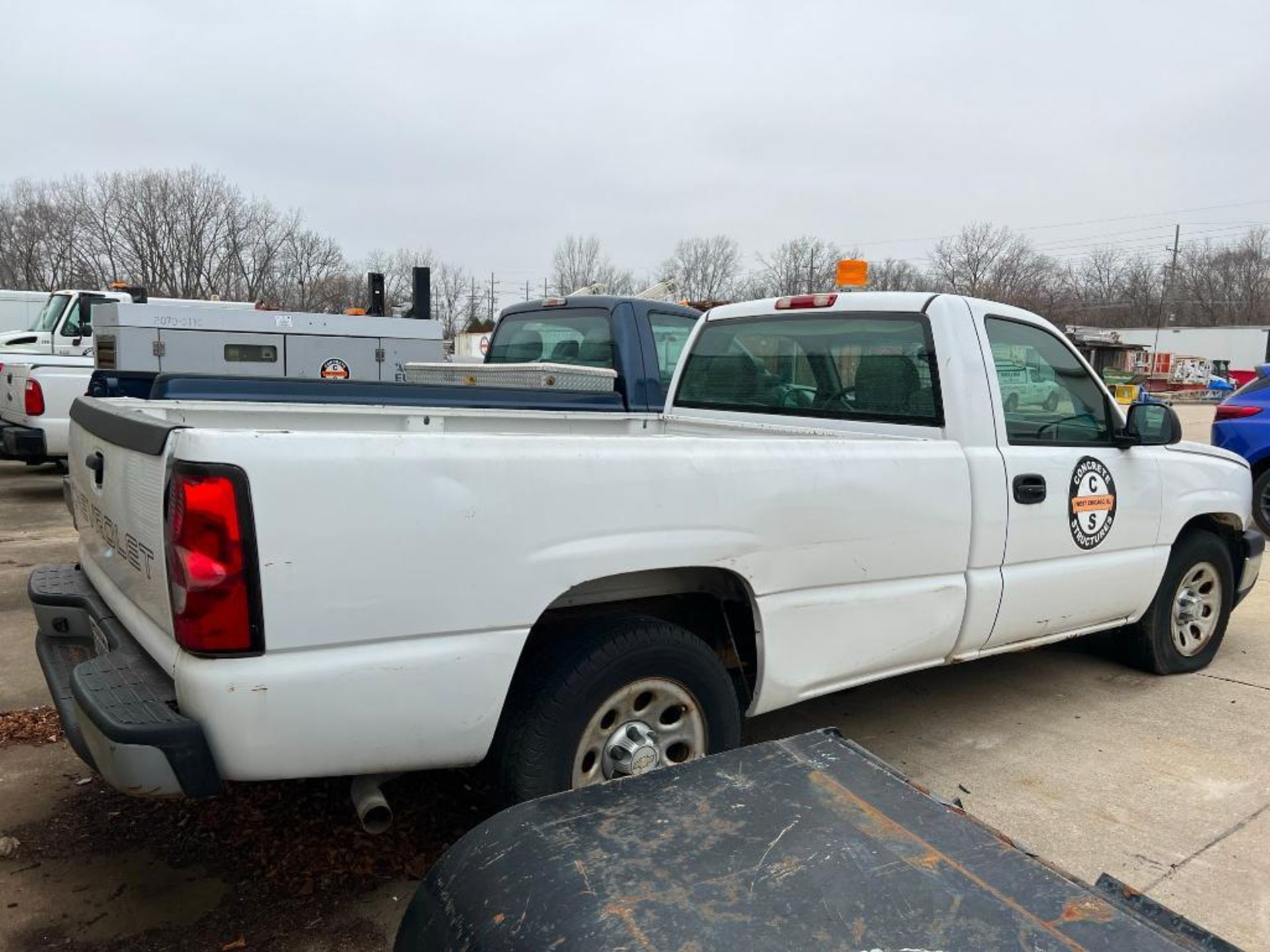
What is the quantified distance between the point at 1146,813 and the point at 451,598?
112 inches

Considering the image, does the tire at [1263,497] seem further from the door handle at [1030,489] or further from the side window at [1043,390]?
the door handle at [1030,489]

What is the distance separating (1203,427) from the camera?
24391mm

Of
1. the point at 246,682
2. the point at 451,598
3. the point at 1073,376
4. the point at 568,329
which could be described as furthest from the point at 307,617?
the point at 568,329

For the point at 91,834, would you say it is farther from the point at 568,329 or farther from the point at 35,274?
the point at 35,274

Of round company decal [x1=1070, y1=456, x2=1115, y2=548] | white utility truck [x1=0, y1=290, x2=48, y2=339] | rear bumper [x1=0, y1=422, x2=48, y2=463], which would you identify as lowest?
rear bumper [x1=0, y1=422, x2=48, y2=463]

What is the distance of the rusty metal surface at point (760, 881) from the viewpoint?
4.19ft

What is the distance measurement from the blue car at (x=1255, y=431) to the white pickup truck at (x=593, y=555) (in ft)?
18.5

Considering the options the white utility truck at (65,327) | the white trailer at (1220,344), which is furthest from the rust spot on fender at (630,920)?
the white trailer at (1220,344)

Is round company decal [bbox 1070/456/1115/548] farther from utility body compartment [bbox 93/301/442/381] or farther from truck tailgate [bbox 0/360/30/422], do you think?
truck tailgate [bbox 0/360/30/422]

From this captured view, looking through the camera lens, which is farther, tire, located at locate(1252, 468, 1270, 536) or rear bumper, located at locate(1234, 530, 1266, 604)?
tire, located at locate(1252, 468, 1270, 536)

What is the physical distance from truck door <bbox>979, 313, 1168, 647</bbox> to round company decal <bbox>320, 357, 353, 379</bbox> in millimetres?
9168

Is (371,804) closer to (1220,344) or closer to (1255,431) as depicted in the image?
(1255,431)

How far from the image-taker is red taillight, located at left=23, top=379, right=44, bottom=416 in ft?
32.1

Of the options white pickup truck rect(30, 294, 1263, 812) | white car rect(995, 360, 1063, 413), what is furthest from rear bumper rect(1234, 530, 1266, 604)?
white car rect(995, 360, 1063, 413)
